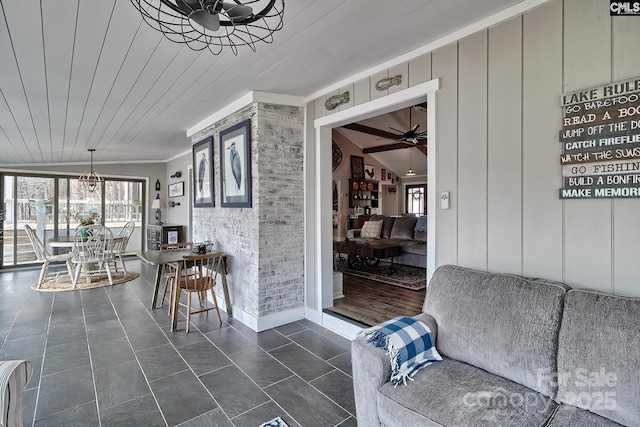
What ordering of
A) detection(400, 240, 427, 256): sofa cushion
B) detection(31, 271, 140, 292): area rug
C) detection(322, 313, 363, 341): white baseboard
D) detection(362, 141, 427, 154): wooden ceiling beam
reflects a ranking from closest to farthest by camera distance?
detection(322, 313, 363, 341): white baseboard < detection(31, 271, 140, 292): area rug < detection(400, 240, 427, 256): sofa cushion < detection(362, 141, 427, 154): wooden ceiling beam

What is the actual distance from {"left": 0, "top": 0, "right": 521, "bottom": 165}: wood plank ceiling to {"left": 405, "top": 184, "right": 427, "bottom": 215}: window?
752 centimetres

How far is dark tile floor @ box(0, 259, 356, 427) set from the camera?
1.99 metres

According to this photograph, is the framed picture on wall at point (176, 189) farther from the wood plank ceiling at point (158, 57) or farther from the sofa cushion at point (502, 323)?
the sofa cushion at point (502, 323)

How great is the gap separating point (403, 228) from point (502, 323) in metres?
5.26

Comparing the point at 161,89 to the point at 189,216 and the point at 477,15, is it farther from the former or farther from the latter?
the point at 189,216

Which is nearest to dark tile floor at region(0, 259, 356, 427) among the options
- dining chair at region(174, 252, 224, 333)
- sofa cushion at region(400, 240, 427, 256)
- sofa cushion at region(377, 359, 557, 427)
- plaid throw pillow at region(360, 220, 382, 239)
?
dining chair at region(174, 252, 224, 333)

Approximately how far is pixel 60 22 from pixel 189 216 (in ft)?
17.4

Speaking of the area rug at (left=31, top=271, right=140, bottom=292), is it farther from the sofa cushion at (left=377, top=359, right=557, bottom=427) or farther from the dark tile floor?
the sofa cushion at (left=377, top=359, right=557, bottom=427)

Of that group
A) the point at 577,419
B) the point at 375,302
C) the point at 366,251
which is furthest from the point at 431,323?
the point at 366,251

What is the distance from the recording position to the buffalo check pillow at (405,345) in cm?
160

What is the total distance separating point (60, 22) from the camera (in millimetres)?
1896

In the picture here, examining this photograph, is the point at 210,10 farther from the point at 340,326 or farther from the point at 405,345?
the point at 340,326

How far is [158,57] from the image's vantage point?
242 cm

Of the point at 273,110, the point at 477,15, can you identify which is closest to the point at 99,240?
the point at 273,110
